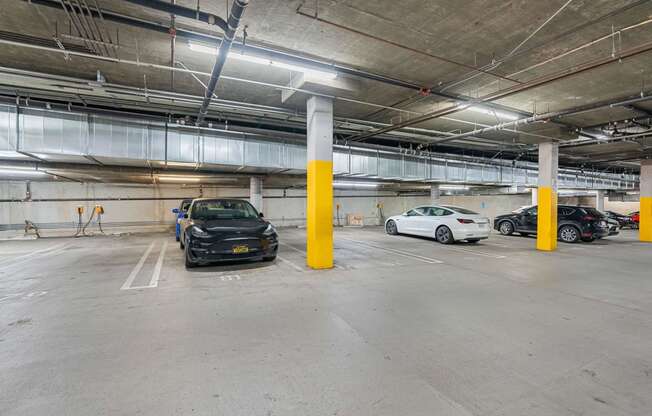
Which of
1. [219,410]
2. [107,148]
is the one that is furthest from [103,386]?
[107,148]

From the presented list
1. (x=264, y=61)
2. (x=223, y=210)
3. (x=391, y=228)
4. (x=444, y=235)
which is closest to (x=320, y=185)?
(x=223, y=210)

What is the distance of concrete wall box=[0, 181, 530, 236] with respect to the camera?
1265cm

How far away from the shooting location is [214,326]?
122 inches

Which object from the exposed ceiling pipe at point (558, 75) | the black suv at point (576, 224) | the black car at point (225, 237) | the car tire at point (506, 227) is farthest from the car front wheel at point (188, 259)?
the car tire at point (506, 227)

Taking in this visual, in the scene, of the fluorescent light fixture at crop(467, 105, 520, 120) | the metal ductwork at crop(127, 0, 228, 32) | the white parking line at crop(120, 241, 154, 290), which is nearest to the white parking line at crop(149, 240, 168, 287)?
the white parking line at crop(120, 241, 154, 290)

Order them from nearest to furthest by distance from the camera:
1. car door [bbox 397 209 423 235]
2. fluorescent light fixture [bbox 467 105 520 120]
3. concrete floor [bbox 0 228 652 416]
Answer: concrete floor [bbox 0 228 652 416] → fluorescent light fixture [bbox 467 105 520 120] → car door [bbox 397 209 423 235]

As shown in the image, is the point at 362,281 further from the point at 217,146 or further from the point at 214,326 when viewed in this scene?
the point at 217,146

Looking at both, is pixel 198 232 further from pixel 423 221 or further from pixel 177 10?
pixel 423 221

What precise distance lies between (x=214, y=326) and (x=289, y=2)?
392 centimetres

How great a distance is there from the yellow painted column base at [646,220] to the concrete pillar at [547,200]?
655cm

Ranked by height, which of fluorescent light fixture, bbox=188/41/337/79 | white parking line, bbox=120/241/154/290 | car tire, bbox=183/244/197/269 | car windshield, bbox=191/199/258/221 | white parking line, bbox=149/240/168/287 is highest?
fluorescent light fixture, bbox=188/41/337/79

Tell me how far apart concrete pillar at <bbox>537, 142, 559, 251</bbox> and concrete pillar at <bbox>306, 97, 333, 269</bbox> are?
7.05 metres

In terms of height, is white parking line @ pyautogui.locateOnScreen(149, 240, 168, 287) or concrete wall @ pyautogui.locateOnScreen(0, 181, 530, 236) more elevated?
concrete wall @ pyautogui.locateOnScreen(0, 181, 530, 236)

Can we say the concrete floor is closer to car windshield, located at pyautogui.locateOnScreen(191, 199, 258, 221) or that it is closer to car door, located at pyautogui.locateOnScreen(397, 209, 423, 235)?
car windshield, located at pyautogui.locateOnScreen(191, 199, 258, 221)
